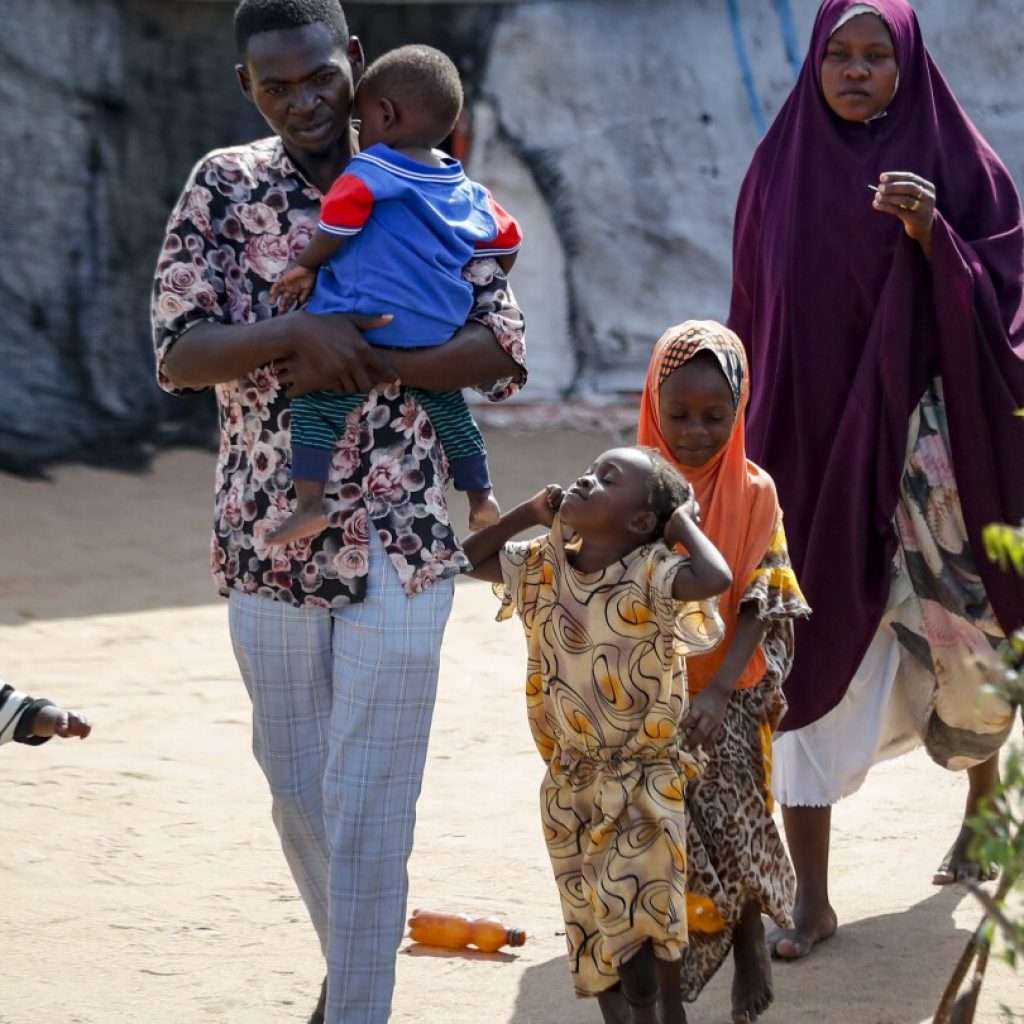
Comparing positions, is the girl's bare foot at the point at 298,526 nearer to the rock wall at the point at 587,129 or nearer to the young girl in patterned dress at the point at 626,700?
the young girl in patterned dress at the point at 626,700

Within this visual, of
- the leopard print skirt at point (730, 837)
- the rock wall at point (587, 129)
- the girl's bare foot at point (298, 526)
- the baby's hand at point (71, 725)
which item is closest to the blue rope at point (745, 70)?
the rock wall at point (587, 129)

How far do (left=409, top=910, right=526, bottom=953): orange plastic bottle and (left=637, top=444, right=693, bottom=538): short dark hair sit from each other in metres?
1.26

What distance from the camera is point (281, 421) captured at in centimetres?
324

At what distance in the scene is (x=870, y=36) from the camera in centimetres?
404

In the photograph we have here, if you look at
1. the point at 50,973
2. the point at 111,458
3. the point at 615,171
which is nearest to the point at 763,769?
the point at 50,973

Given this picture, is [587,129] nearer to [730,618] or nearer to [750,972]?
[730,618]

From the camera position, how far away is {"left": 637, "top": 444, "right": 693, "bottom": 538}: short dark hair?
10.6 feet

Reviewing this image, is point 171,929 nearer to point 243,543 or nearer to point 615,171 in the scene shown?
point 243,543

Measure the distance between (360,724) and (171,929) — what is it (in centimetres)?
130

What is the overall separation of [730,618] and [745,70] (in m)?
8.60

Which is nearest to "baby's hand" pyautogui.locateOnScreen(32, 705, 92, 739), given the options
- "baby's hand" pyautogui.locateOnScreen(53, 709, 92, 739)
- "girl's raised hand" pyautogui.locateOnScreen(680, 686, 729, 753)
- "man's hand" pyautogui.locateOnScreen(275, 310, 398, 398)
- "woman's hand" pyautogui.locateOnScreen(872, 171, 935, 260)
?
"baby's hand" pyautogui.locateOnScreen(53, 709, 92, 739)

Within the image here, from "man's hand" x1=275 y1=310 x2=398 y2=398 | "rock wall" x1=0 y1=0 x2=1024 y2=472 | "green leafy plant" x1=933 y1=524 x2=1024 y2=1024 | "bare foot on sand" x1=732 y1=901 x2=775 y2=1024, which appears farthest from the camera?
"rock wall" x1=0 y1=0 x2=1024 y2=472

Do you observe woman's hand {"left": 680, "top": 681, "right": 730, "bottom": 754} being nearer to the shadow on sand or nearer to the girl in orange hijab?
the girl in orange hijab

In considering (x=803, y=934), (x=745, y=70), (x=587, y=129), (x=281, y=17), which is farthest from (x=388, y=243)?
(x=745, y=70)
